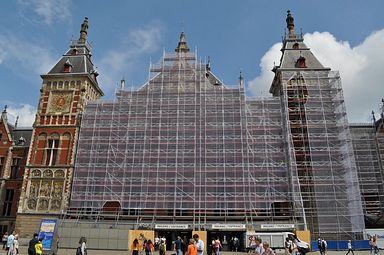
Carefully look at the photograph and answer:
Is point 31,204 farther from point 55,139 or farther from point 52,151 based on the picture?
point 55,139

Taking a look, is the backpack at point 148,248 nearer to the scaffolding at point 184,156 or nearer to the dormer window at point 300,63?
the scaffolding at point 184,156

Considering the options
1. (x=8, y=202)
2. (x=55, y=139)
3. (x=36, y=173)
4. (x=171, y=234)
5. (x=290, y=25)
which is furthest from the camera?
(x=290, y=25)

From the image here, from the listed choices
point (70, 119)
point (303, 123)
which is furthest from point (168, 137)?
point (303, 123)

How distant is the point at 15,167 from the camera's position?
132 feet

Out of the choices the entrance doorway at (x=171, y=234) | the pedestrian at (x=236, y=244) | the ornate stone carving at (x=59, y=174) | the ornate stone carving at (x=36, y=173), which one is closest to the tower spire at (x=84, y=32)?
the ornate stone carving at (x=36, y=173)

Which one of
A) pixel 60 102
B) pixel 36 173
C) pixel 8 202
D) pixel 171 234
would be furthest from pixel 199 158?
pixel 8 202

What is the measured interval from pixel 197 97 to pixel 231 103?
387 centimetres

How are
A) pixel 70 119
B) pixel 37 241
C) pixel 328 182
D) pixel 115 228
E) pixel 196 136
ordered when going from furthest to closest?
pixel 70 119 < pixel 196 136 < pixel 328 182 < pixel 115 228 < pixel 37 241

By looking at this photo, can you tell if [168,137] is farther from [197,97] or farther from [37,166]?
[37,166]

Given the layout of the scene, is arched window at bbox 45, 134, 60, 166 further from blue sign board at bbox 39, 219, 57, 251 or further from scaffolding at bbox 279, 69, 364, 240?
scaffolding at bbox 279, 69, 364, 240

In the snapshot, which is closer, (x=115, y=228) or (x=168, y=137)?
(x=115, y=228)

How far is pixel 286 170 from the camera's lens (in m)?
33.0

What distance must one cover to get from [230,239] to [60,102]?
24561 millimetres

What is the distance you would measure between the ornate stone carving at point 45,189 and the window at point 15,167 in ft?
22.1
